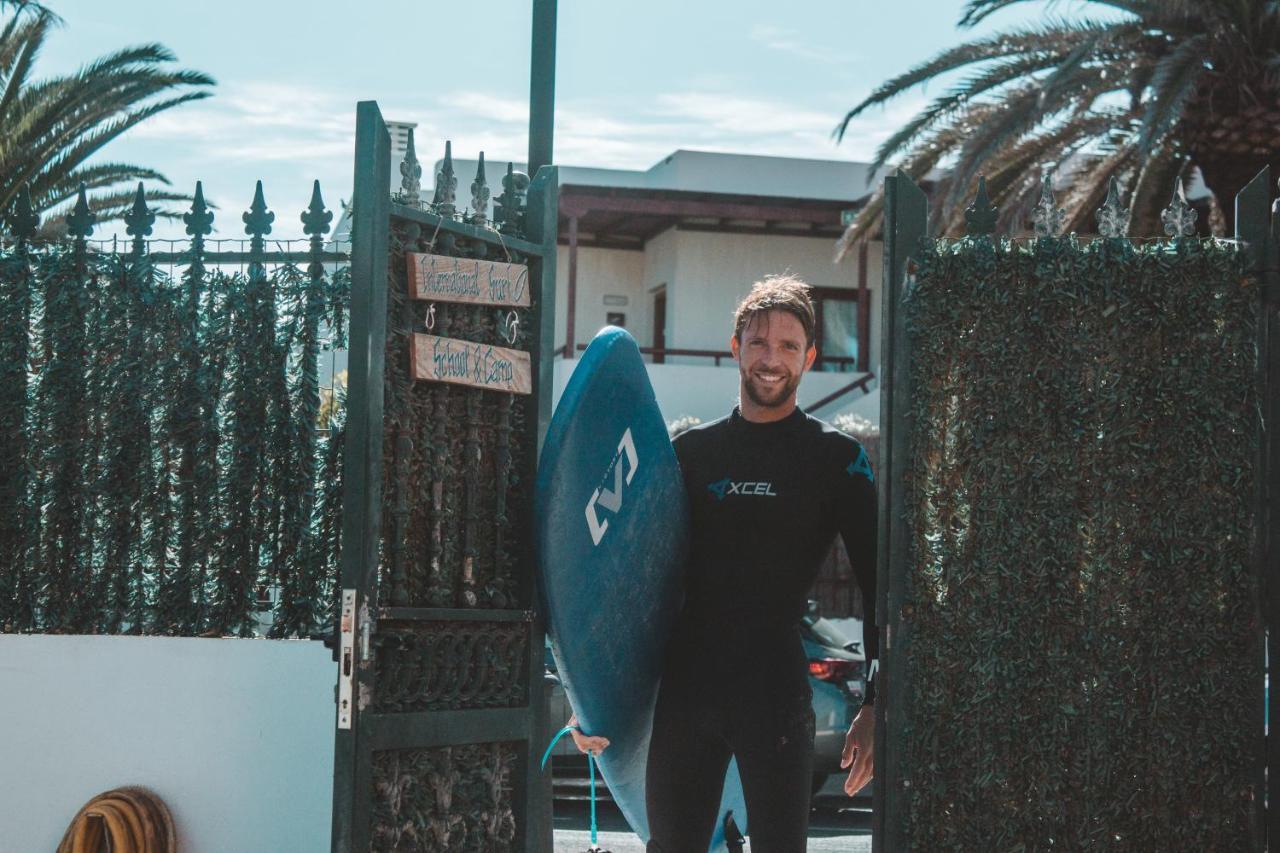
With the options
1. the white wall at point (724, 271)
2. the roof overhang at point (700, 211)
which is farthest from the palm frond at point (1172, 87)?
the white wall at point (724, 271)

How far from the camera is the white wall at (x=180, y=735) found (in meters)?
6.16

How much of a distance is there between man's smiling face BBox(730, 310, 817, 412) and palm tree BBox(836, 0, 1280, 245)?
28.1 ft

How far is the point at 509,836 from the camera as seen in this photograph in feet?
16.3

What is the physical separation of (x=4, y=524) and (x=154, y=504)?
0.63m

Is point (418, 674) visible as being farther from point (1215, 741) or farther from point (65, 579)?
point (65, 579)

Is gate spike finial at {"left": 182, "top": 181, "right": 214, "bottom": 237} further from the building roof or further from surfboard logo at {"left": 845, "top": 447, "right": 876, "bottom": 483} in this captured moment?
the building roof

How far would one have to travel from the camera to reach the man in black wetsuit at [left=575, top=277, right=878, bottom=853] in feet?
15.0

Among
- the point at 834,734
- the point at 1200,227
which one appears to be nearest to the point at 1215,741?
the point at 834,734

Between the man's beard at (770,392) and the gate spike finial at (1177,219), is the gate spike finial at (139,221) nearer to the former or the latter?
the man's beard at (770,392)

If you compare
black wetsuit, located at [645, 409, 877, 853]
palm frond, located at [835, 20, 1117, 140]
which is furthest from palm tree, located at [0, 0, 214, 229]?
black wetsuit, located at [645, 409, 877, 853]

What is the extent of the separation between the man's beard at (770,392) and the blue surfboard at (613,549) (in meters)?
0.31

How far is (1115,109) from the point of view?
48.6ft

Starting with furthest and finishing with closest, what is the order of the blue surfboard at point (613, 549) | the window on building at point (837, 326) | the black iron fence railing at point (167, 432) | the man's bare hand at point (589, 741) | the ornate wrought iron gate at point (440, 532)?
1. the window on building at point (837, 326)
2. the black iron fence railing at point (167, 432)
3. the man's bare hand at point (589, 741)
4. the blue surfboard at point (613, 549)
5. the ornate wrought iron gate at point (440, 532)

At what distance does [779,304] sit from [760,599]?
862mm
